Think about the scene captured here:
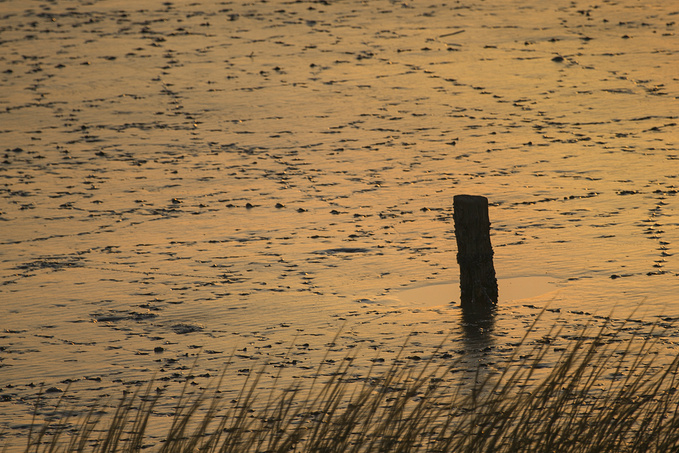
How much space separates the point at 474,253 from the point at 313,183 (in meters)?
2.64

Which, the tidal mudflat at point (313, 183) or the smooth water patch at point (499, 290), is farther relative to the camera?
the smooth water patch at point (499, 290)

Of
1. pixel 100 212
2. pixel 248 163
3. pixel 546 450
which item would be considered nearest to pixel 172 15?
pixel 248 163

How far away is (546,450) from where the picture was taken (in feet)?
13.2

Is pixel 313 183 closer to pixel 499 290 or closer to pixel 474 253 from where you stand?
pixel 499 290

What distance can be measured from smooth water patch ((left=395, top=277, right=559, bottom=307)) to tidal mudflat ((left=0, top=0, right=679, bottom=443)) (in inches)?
0.9

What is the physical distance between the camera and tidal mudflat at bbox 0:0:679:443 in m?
6.91

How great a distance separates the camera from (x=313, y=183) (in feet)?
31.3

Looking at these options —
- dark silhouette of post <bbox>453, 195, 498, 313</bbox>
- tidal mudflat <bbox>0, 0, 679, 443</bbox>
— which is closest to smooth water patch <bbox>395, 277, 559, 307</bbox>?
tidal mudflat <bbox>0, 0, 679, 443</bbox>

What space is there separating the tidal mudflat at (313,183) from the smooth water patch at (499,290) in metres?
0.02

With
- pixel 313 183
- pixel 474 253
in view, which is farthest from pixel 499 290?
pixel 313 183

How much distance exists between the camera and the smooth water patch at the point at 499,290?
24.0ft

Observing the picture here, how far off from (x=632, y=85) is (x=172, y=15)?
6870mm

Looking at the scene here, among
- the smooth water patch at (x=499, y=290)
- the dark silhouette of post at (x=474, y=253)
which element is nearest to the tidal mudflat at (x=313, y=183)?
the smooth water patch at (x=499, y=290)

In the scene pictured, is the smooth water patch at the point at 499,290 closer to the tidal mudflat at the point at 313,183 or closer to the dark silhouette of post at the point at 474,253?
the tidal mudflat at the point at 313,183
